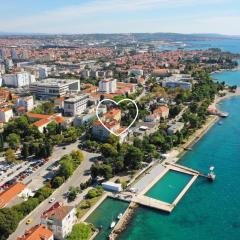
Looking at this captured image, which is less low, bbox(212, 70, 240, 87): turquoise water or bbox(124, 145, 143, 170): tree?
bbox(124, 145, 143, 170): tree

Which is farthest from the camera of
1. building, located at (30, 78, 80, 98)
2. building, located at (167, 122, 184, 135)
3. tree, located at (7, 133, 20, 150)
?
building, located at (30, 78, 80, 98)

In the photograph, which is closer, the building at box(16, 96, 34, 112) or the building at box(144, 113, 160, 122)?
the building at box(144, 113, 160, 122)

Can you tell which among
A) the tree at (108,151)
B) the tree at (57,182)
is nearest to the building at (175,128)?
the tree at (108,151)

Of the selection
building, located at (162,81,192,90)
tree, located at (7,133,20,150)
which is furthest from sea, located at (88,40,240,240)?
building, located at (162,81,192,90)

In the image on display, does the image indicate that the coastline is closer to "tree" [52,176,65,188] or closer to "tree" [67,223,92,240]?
"tree" [67,223,92,240]

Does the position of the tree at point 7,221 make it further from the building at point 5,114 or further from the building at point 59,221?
the building at point 5,114

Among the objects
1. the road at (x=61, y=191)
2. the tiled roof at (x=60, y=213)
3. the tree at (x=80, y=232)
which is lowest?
the road at (x=61, y=191)

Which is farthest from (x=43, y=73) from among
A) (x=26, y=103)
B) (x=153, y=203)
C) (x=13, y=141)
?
(x=153, y=203)
